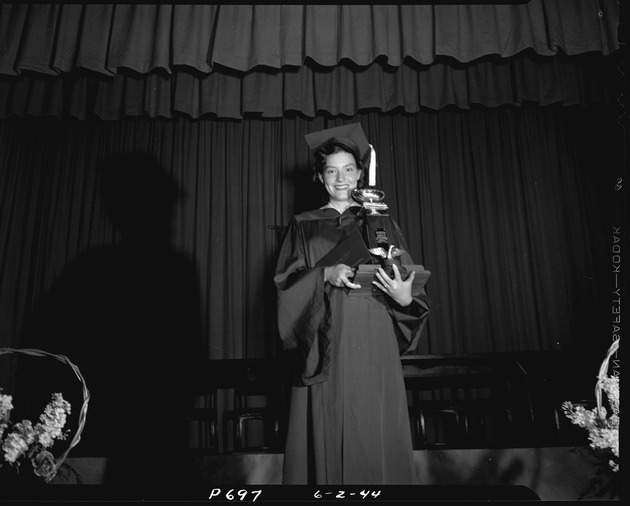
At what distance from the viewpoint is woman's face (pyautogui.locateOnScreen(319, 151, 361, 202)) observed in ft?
8.07

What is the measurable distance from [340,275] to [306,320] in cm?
25

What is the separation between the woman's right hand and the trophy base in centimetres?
3

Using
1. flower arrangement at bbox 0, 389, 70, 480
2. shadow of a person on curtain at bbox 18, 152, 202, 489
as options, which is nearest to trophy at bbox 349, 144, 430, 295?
flower arrangement at bbox 0, 389, 70, 480

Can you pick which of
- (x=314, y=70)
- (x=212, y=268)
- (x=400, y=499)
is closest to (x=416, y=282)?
(x=400, y=499)

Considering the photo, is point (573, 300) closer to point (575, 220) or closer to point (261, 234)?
point (575, 220)

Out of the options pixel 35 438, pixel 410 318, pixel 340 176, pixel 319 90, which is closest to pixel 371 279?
pixel 410 318

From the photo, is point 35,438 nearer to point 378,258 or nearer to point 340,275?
point 340,275

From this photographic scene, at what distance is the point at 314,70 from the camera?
165 inches

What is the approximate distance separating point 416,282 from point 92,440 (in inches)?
148

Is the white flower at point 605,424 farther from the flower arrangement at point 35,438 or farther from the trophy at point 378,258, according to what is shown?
the flower arrangement at point 35,438

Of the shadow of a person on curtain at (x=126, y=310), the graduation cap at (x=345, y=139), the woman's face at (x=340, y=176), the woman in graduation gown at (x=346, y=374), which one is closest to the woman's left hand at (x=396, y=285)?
the woman in graduation gown at (x=346, y=374)

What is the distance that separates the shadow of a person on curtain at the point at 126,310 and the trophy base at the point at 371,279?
8.72 feet

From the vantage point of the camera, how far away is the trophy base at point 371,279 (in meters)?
1.93

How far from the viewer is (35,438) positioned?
56.7 inches
